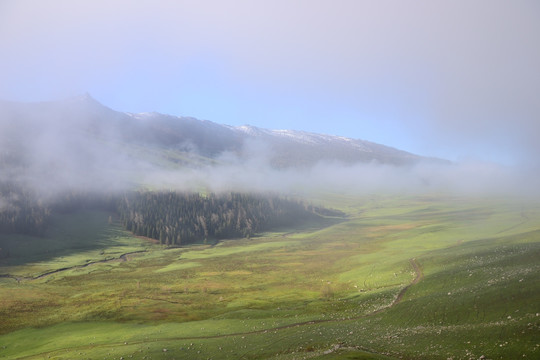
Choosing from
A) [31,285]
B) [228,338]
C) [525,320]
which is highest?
[525,320]

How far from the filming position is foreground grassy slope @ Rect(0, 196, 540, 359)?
4141 centimetres

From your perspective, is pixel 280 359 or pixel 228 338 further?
pixel 228 338

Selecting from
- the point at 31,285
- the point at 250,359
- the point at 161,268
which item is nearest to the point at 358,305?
the point at 250,359

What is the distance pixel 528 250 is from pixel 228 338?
193 feet

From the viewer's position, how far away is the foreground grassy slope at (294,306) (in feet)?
136

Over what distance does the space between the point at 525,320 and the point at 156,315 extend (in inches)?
2491

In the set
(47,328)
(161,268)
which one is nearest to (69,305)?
(47,328)

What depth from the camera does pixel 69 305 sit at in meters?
85.8

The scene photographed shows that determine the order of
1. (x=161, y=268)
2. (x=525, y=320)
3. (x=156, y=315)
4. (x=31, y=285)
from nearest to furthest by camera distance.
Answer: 1. (x=525, y=320)
2. (x=156, y=315)
3. (x=31, y=285)
4. (x=161, y=268)

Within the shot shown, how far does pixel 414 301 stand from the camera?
56.0 m

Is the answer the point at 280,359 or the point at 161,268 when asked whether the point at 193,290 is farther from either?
the point at 280,359

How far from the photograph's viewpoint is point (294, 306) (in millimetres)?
70062

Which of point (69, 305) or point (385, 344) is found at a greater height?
point (385, 344)

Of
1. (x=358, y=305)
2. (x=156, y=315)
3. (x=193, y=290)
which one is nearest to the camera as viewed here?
(x=358, y=305)
